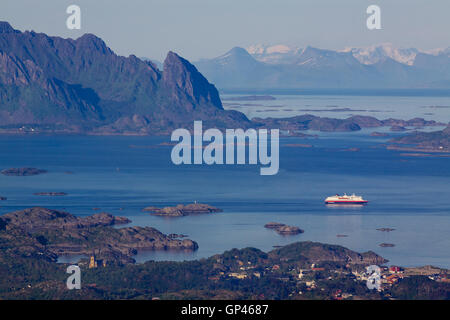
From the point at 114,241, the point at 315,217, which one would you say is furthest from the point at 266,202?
the point at 114,241

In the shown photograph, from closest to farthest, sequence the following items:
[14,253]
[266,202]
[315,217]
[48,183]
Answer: [14,253]
[315,217]
[266,202]
[48,183]

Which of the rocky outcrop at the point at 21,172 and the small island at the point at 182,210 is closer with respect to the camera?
the small island at the point at 182,210

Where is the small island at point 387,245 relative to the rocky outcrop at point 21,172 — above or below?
above

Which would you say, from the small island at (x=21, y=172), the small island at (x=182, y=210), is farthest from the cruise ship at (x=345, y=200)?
the small island at (x=21, y=172)

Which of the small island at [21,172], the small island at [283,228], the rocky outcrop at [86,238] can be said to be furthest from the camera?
the small island at [21,172]

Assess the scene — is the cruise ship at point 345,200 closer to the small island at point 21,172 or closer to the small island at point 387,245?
the small island at point 387,245
